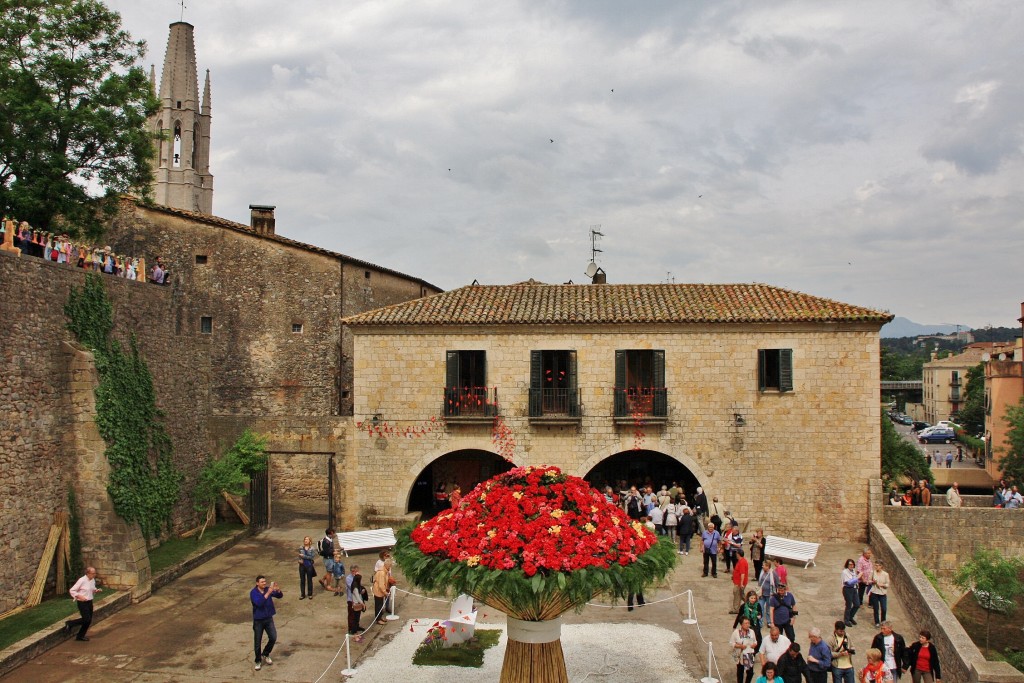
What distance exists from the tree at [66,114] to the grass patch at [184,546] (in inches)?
351

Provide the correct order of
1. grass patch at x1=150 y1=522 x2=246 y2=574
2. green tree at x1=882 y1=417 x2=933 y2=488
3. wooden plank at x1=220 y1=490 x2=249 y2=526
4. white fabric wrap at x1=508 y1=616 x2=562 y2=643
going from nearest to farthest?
1. white fabric wrap at x1=508 y1=616 x2=562 y2=643
2. grass patch at x1=150 y1=522 x2=246 y2=574
3. wooden plank at x1=220 y1=490 x2=249 y2=526
4. green tree at x1=882 y1=417 x2=933 y2=488

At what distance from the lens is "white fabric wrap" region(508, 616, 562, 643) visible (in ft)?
27.5

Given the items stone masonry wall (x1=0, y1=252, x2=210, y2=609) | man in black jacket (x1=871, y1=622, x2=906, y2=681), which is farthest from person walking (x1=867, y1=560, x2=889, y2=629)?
stone masonry wall (x1=0, y1=252, x2=210, y2=609)

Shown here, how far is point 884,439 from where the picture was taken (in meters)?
28.4

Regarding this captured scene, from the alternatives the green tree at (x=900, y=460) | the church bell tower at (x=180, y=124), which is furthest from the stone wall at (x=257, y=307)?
the church bell tower at (x=180, y=124)

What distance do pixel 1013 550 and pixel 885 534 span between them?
4053 millimetres

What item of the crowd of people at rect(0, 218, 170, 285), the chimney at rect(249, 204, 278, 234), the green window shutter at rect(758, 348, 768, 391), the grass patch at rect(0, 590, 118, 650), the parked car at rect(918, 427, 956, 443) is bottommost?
the parked car at rect(918, 427, 956, 443)

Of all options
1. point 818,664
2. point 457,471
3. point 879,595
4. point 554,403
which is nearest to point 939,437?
point 457,471

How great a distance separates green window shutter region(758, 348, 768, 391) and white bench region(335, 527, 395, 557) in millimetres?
10530

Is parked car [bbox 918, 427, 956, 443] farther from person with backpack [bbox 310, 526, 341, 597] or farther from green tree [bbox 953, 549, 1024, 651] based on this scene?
person with backpack [bbox 310, 526, 341, 597]

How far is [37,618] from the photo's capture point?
13688 mm

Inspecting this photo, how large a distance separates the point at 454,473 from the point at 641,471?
5776mm

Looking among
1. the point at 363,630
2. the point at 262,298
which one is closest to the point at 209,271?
the point at 262,298

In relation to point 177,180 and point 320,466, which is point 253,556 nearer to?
point 320,466
